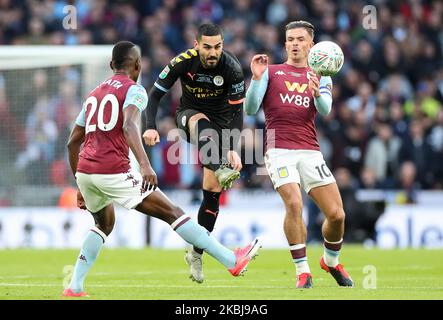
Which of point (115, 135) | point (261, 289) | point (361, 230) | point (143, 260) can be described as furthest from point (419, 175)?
point (115, 135)

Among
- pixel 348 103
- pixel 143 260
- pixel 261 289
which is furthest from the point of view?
pixel 348 103

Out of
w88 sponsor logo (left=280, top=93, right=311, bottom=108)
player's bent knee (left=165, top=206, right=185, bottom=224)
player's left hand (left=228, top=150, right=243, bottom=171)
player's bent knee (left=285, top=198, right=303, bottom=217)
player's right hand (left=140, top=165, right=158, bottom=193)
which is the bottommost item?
player's bent knee (left=285, top=198, right=303, bottom=217)

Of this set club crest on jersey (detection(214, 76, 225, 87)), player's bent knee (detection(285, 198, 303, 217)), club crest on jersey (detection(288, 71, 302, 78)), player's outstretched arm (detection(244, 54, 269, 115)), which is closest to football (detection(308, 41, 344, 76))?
club crest on jersey (detection(288, 71, 302, 78))

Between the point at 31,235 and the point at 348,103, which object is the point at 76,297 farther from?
the point at 348,103

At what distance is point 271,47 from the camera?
74.5 feet

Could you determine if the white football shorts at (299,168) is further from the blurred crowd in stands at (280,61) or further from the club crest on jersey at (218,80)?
the blurred crowd in stands at (280,61)

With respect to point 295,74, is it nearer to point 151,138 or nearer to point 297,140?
point 297,140

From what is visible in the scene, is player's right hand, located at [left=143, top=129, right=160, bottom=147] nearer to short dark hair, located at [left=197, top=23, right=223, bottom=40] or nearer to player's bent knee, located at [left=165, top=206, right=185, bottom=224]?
player's bent knee, located at [left=165, top=206, right=185, bottom=224]

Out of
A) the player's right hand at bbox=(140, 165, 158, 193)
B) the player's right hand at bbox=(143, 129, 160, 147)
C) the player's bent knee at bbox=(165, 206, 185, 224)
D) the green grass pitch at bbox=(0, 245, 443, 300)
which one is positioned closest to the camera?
the player's right hand at bbox=(140, 165, 158, 193)

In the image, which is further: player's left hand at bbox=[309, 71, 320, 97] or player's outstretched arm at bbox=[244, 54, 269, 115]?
player's outstretched arm at bbox=[244, 54, 269, 115]

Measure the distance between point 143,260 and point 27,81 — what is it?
507cm

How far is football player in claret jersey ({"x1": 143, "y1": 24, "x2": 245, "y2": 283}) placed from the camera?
35.2 ft

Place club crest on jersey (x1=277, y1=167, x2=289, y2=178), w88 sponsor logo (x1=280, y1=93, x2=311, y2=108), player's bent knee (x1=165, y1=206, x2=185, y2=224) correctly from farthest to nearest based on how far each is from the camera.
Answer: w88 sponsor logo (x1=280, y1=93, x2=311, y2=108), club crest on jersey (x1=277, y1=167, x2=289, y2=178), player's bent knee (x1=165, y1=206, x2=185, y2=224)

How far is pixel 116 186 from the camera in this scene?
30.4 feet
